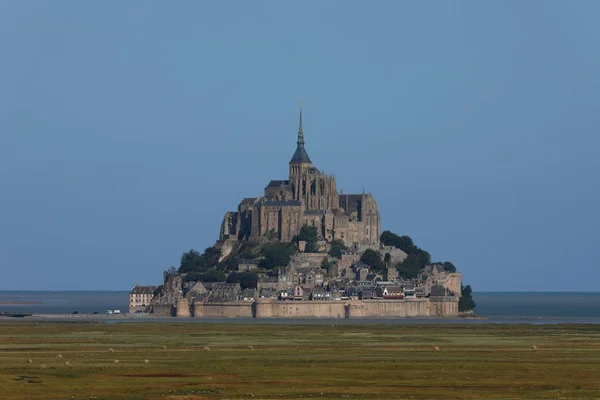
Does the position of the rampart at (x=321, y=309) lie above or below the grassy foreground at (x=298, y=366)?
above

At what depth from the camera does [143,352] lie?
305 feet

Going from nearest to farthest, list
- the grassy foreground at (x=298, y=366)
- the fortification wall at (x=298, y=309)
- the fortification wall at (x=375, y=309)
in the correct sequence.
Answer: the grassy foreground at (x=298, y=366)
the fortification wall at (x=298, y=309)
the fortification wall at (x=375, y=309)

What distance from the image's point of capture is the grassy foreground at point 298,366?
65.8 meters

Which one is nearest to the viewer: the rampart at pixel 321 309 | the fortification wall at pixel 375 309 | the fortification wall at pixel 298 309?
the fortification wall at pixel 298 309

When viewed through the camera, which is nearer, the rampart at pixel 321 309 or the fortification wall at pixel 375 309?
the rampart at pixel 321 309

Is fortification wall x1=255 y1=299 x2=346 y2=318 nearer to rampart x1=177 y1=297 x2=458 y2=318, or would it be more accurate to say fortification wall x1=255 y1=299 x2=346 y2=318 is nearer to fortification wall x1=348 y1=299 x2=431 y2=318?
rampart x1=177 y1=297 x2=458 y2=318

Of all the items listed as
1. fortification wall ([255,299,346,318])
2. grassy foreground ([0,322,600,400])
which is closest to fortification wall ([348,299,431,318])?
fortification wall ([255,299,346,318])

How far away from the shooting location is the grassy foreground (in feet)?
216

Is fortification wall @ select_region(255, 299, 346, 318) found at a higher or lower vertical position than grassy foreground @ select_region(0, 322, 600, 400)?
higher

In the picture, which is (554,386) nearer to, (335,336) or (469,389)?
(469,389)

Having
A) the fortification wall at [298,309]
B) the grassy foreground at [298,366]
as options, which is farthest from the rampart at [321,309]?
the grassy foreground at [298,366]

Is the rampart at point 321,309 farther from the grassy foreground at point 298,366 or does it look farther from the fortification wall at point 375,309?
the grassy foreground at point 298,366

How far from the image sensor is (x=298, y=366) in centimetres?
7956

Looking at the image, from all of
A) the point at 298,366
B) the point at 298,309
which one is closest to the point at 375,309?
the point at 298,309
